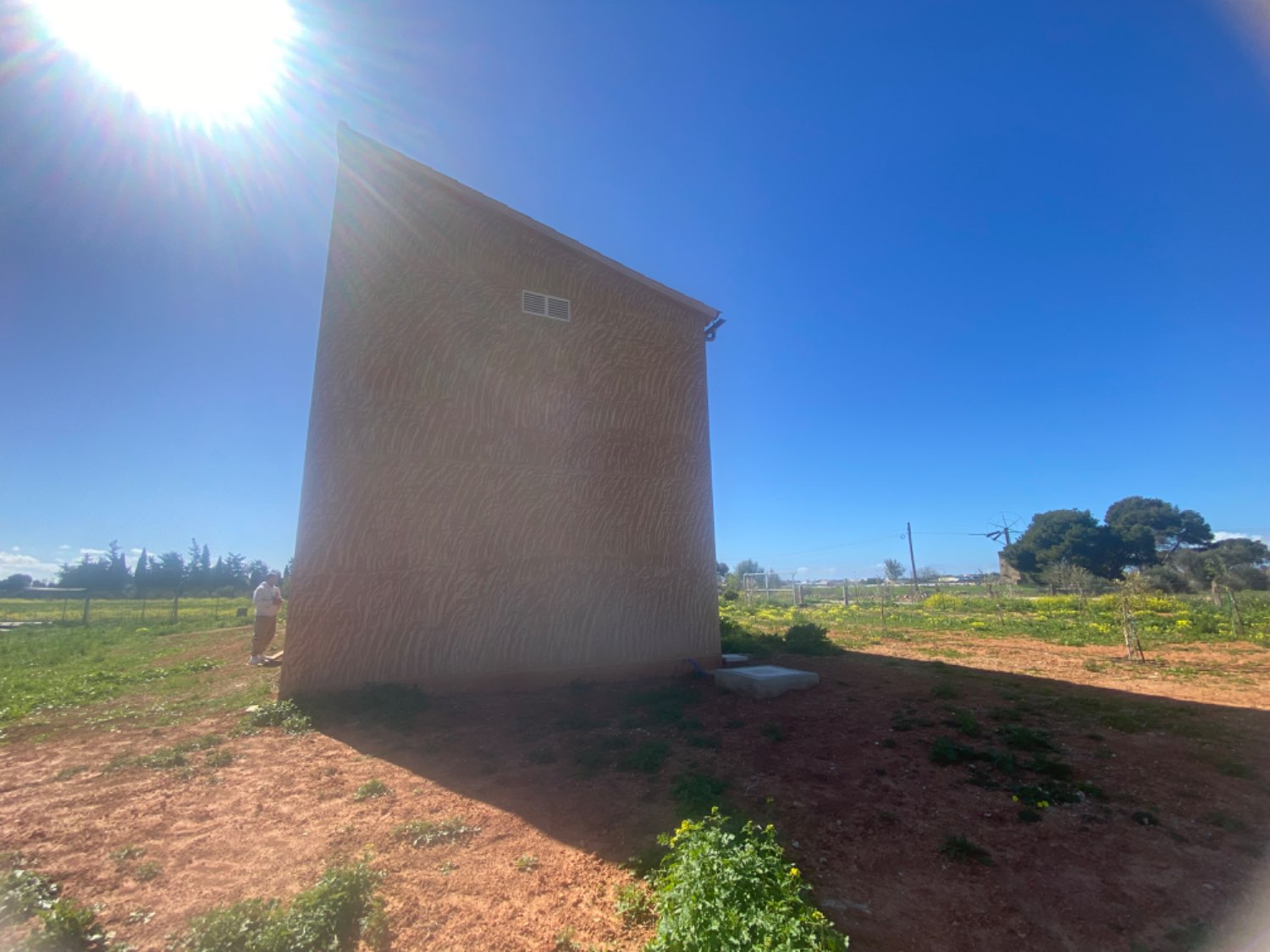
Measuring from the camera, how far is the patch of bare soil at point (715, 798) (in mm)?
2674

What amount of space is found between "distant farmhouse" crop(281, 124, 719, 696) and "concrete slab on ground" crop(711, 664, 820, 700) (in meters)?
1.29

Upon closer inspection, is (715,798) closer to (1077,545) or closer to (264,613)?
(264,613)

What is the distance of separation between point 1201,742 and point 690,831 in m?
5.35

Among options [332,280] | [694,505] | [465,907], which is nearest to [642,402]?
[694,505]

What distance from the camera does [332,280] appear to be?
7.27 m

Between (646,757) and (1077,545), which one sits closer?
(646,757)

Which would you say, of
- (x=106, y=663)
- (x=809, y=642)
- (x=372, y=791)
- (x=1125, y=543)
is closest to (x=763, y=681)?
(x=809, y=642)

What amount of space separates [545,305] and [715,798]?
730cm

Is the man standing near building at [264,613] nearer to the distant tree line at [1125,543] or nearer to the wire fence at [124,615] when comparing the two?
the wire fence at [124,615]

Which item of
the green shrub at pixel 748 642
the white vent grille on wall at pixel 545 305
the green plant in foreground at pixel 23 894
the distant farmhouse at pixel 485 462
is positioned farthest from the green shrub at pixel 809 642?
the green plant in foreground at pixel 23 894

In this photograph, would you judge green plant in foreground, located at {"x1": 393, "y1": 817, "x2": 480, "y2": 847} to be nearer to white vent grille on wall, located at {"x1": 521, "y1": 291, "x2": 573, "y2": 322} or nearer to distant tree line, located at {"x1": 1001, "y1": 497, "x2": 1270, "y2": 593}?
white vent grille on wall, located at {"x1": 521, "y1": 291, "x2": 573, "y2": 322}

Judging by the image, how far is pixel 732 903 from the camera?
2.29 m

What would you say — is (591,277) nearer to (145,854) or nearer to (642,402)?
(642,402)

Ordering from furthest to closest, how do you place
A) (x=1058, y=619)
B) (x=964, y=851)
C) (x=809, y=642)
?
(x=1058, y=619) → (x=809, y=642) → (x=964, y=851)
